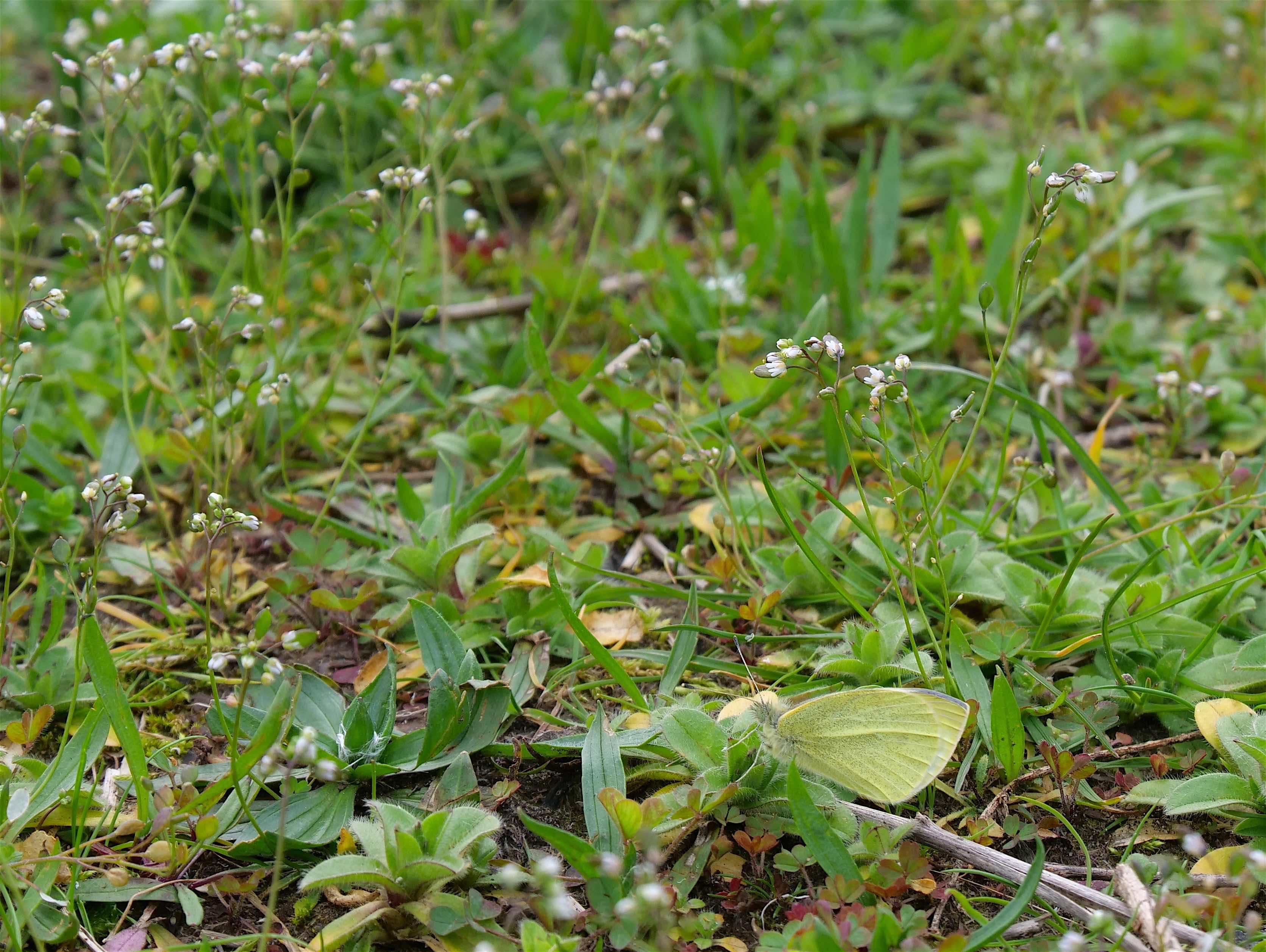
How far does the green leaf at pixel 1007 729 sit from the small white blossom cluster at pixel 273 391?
1.68 meters

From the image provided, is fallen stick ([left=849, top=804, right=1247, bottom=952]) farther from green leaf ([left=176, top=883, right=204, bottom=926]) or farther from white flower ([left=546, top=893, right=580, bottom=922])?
green leaf ([left=176, top=883, right=204, bottom=926])

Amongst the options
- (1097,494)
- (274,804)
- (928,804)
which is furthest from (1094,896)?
(274,804)

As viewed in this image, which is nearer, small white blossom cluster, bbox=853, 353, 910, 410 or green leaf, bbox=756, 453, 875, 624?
small white blossom cluster, bbox=853, 353, 910, 410

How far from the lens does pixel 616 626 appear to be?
8.08ft

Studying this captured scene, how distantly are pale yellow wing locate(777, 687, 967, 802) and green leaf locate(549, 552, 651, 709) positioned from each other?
0.34m

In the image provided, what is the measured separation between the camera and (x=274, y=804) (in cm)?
199

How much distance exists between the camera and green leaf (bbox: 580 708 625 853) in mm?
1894

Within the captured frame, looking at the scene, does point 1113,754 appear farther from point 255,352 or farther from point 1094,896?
point 255,352

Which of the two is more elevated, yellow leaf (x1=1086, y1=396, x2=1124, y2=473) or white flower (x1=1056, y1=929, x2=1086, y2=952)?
white flower (x1=1056, y1=929, x2=1086, y2=952)

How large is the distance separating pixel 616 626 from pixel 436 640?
0.44m

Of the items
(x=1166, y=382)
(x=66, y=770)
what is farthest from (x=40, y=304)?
(x=1166, y=382)

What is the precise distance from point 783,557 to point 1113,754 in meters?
0.78

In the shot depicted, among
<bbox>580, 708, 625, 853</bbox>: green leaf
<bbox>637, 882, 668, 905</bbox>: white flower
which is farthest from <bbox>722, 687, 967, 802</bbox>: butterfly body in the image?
<bbox>637, 882, 668, 905</bbox>: white flower

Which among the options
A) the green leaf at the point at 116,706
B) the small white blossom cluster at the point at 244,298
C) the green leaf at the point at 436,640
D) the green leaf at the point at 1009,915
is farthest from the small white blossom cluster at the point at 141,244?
the green leaf at the point at 1009,915
